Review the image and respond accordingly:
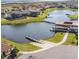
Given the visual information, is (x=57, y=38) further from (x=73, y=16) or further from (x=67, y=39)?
(x=73, y=16)

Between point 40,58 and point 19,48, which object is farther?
point 19,48

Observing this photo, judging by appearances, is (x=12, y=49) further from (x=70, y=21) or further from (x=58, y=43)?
(x=70, y=21)

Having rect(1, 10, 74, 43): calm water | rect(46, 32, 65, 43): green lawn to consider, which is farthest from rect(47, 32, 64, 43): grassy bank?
rect(1, 10, 74, 43): calm water

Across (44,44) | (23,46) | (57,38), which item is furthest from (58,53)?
(57,38)

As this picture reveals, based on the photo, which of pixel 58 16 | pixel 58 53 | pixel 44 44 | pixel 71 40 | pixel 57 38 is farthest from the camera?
pixel 58 16

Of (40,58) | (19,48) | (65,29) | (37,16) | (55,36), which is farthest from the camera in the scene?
(37,16)

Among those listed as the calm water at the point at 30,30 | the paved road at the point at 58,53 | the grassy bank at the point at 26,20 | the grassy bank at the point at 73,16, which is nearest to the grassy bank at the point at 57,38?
the calm water at the point at 30,30

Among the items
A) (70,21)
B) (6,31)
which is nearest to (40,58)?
(6,31)

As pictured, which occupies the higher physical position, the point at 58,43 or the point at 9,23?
the point at 9,23

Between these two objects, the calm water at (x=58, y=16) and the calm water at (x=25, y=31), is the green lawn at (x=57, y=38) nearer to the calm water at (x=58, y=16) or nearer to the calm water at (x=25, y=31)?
the calm water at (x=25, y=31)
